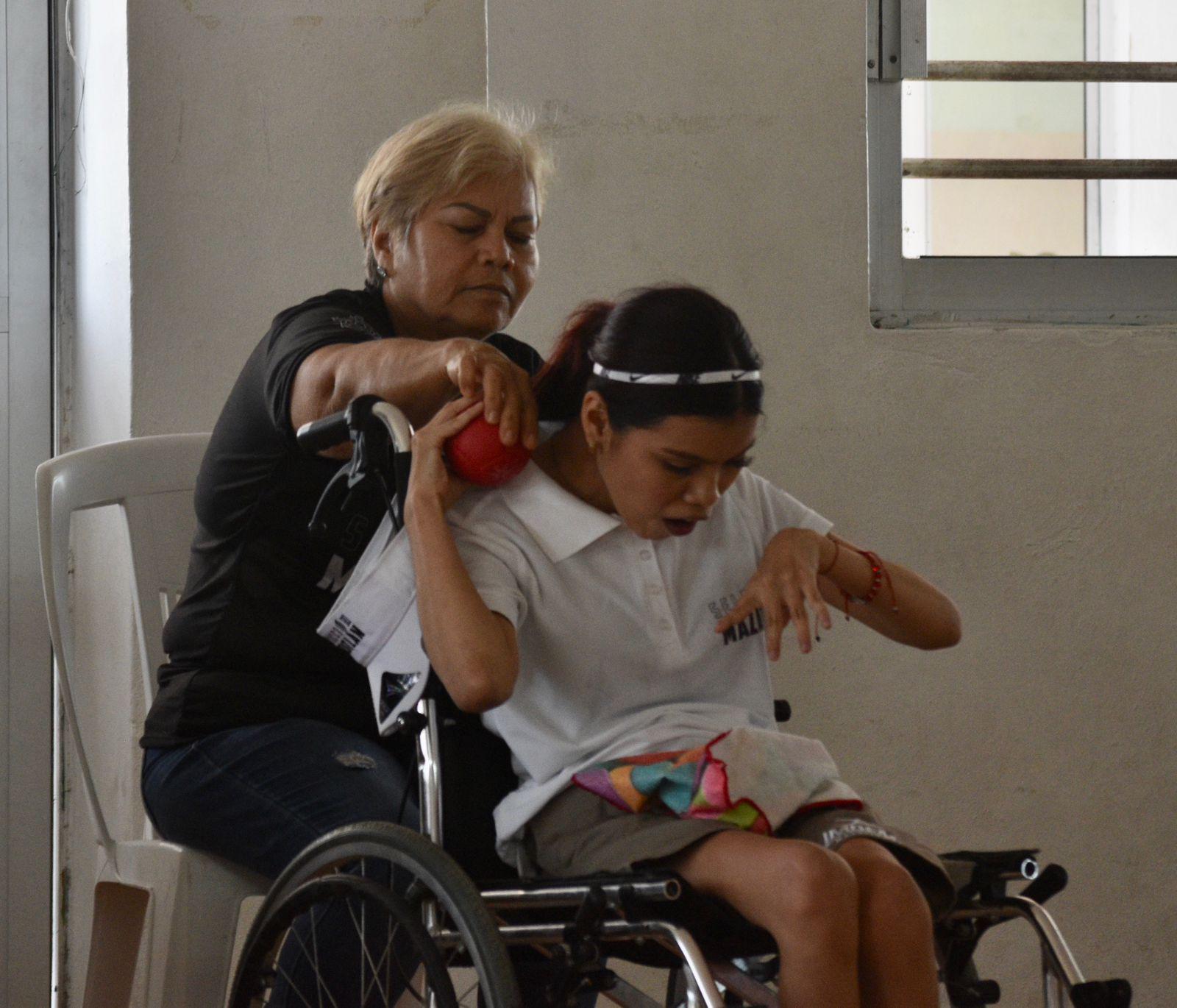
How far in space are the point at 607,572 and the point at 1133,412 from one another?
1.23m

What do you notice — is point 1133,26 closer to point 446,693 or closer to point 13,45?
point 446,693

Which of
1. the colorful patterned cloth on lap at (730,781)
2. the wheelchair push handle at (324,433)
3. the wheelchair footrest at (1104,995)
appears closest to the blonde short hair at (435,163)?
the wheelchair push handle at (324,433)

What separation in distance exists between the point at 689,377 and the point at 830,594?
295 mm

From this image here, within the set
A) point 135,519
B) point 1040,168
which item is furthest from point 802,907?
point 1040,168

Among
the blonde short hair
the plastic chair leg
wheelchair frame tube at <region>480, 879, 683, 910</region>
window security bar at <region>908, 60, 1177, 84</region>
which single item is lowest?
the plastic chair leg

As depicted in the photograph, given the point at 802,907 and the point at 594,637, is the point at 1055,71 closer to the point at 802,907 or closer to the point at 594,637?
the point at 594,637

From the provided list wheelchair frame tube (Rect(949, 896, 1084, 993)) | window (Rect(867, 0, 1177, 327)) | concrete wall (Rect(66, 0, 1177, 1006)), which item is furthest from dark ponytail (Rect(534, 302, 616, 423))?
window (Rect(867, 0, 1177, 327))

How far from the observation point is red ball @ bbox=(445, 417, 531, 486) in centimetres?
134

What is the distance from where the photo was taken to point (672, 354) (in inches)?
53.1

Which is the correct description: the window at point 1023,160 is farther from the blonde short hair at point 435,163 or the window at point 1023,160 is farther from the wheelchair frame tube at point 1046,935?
the wheelchair frame tube at point 1046,935

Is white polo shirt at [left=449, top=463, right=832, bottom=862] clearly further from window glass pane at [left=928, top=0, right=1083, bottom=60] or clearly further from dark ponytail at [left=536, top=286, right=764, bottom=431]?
window glass pane at [left=928, top=0, right=1083, bottom=60]

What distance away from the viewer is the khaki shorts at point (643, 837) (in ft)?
3.99

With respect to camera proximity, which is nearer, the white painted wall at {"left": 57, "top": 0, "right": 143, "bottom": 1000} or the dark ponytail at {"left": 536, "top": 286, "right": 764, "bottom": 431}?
the dark ponytail at {"left": 536, "top": 286, "right": 764, "bottom": 431}

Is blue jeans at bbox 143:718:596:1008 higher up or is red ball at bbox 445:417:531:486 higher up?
red ball at bbox 445:417:531:486
